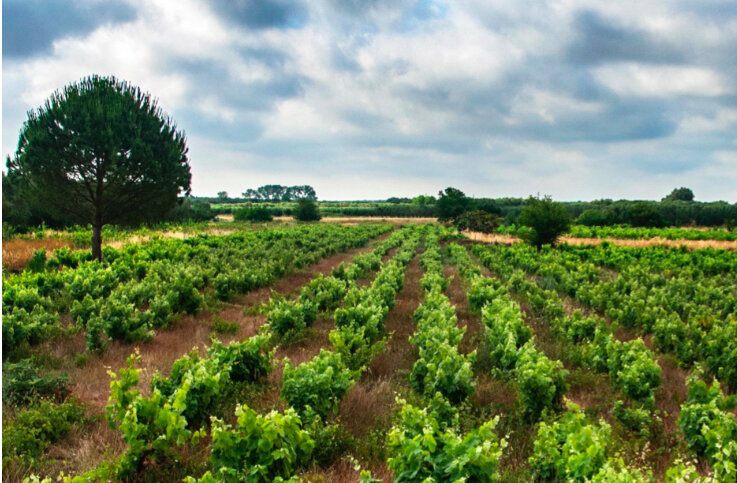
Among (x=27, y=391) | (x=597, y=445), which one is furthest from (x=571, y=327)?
(x=27, y=391)

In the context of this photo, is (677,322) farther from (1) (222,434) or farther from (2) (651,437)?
(1) (222,434)

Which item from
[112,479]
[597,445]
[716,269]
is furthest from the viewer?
[716,269]

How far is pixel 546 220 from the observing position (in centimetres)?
3762

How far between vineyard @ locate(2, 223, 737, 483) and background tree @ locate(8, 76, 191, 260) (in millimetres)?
9613

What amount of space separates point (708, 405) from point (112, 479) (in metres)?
7.77

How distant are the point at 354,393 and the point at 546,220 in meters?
33.9

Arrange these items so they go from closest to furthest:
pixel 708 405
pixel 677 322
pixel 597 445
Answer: pixel 597 445
pixel 708 405
pixel 677 322

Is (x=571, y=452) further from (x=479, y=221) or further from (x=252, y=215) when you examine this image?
(x=252, y=215)

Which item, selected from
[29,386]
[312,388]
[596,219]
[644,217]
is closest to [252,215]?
[596,219]

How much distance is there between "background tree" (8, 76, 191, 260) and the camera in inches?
869

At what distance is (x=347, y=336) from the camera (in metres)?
9.44

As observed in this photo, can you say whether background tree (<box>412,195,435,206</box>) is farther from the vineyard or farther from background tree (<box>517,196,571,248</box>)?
the vineyard

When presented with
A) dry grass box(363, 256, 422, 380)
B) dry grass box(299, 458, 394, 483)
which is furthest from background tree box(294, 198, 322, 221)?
dry grass box(299, 458, 394, 483)

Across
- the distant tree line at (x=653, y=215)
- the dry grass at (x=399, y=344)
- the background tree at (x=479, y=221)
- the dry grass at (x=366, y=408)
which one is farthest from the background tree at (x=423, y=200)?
the dry grass at (x=366, y=408)
